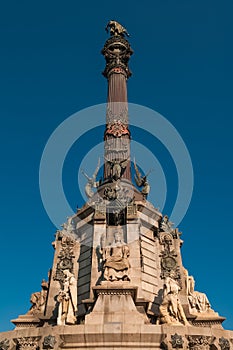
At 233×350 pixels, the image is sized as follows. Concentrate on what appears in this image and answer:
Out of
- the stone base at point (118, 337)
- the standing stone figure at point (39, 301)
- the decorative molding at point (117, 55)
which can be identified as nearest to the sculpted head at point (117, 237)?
the stone base at point (118, 337)

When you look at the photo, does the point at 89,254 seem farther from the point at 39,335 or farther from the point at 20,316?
the point at 39,335

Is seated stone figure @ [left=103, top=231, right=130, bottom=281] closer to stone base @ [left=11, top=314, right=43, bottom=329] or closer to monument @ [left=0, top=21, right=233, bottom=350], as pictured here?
monument @ [left=0, top=21, right=233, bottom=350]

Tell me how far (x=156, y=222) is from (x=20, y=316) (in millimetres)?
10132

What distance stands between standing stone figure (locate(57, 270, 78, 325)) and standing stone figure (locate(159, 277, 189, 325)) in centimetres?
421

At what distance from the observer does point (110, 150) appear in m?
29.4

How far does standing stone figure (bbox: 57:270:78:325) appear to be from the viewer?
17906mm

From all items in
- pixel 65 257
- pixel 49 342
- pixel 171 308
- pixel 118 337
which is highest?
pixel 65 257

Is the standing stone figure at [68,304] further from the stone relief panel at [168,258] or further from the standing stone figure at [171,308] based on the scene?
the stone relief panel at [168,258]

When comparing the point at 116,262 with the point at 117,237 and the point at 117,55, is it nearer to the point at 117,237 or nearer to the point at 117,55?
the point at 117,237

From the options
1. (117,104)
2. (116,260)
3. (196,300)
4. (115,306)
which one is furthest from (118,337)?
(117,104)

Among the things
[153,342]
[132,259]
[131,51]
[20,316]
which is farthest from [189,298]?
[131,51]

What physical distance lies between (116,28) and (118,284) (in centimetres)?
2904

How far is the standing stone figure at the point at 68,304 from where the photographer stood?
58.7 feet

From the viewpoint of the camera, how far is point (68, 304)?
18453 millimetres
